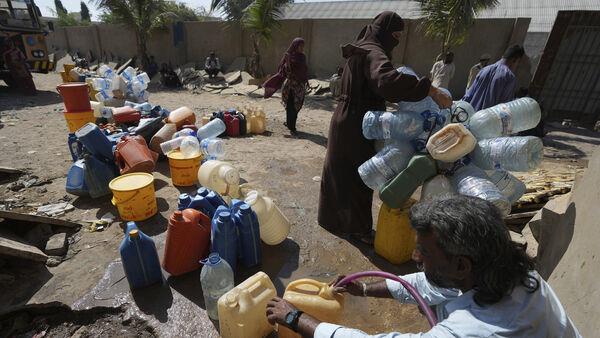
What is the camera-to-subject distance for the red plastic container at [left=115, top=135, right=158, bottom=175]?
3529mm

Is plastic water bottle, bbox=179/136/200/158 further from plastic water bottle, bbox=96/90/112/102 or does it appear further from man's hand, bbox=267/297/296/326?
plastic water bottle, bbox=96/90/112/102

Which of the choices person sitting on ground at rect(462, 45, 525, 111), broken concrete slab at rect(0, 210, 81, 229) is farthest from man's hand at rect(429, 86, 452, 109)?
broken concrete slab at rect(0, 210, 81, 229)

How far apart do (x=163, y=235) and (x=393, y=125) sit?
241 centimetres

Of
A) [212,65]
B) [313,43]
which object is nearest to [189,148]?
[313,43]

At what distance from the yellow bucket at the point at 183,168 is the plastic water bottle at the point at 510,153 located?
3.10 metres

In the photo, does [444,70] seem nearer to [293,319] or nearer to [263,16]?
[263,16]

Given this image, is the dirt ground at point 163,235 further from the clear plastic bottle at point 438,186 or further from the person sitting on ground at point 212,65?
the person sitting on ground at point 212,65

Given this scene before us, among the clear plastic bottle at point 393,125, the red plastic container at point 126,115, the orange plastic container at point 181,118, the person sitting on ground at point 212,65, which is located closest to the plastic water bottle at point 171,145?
the orange plastic container at point 181,118

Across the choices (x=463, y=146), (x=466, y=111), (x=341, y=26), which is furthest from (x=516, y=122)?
(x=341, y=26)

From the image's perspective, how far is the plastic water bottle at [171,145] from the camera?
4223 millimetres

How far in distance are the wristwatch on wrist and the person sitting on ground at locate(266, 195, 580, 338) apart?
1.44ft

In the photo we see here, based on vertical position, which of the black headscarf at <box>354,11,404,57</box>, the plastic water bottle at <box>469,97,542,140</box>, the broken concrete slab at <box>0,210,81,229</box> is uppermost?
the black headscarf at <box>354,11,404,57</box>

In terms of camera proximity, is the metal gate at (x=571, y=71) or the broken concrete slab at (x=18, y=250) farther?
the metal gate at (x=571, y=71)

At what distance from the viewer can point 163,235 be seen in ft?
10.2
